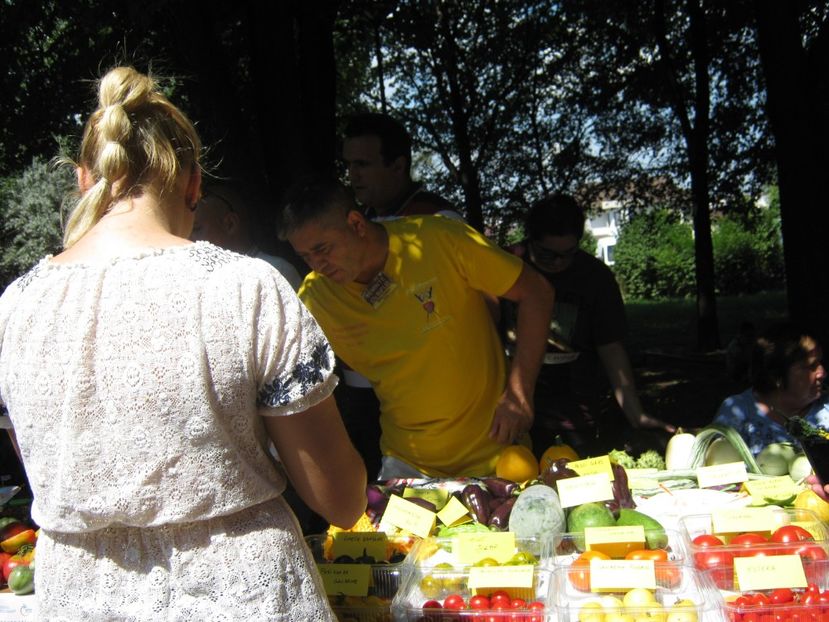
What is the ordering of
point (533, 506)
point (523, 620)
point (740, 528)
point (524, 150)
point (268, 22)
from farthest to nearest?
point (524, 150) < point (268, 22) < point (533, 506) < point (740, 528) < point (523, 620)

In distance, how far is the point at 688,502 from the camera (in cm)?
263

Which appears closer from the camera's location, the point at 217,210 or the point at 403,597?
the point at 403,597

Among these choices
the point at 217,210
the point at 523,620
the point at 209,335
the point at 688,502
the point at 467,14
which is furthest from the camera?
the point at 467,14

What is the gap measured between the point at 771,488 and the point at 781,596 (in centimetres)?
65

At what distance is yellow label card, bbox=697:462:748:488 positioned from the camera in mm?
2641

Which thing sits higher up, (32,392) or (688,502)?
(32,392)

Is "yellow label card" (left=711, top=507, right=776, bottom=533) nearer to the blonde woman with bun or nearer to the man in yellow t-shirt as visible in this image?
the man in yellow t-shirt

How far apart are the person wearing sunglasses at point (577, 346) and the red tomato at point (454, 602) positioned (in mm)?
1557

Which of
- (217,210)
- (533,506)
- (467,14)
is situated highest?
(467,14)

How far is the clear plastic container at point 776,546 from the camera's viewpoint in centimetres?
211

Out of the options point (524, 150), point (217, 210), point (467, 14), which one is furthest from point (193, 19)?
point (524, 150)

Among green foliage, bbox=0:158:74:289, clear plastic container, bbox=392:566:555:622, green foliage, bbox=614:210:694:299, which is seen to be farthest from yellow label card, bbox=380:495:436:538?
green foliage, bbox=614:210:694:299

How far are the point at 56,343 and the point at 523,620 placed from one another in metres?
1.30

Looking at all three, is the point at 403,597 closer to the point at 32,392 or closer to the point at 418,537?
the point at 418,537
